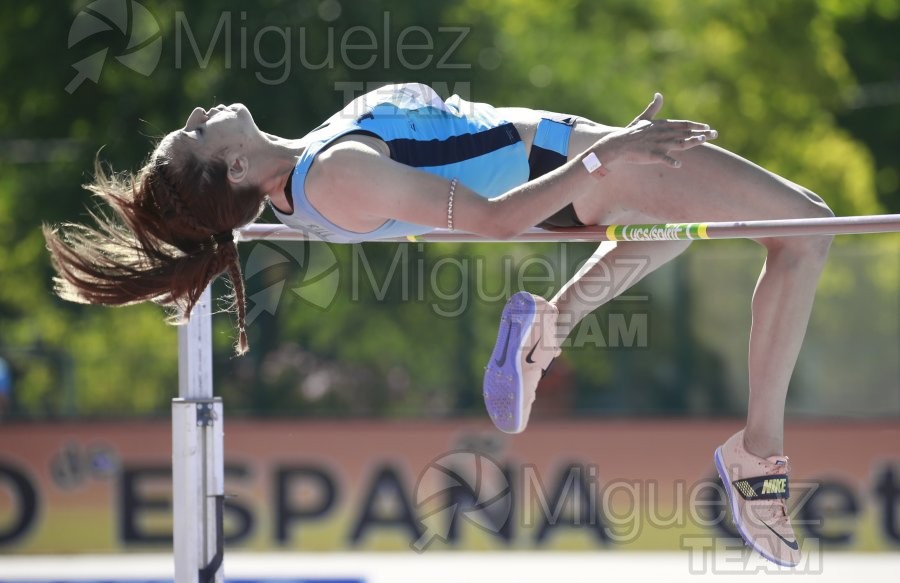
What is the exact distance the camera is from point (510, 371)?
3.81m

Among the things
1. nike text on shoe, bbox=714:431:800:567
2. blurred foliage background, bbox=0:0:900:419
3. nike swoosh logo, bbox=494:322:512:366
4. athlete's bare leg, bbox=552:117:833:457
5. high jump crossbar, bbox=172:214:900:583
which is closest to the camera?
athlete's bare leg, bbox=552:117:833:457

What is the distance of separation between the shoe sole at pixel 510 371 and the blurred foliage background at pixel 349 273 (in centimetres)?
483

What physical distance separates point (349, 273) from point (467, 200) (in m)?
6.95

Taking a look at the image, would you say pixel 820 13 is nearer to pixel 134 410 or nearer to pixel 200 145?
pixel 134 410

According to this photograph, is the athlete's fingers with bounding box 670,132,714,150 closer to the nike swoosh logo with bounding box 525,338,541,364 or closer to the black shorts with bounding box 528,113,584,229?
the black shorts with bounding box 528,113,584,229

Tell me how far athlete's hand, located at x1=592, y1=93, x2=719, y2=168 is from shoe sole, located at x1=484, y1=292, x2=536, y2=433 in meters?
0.75

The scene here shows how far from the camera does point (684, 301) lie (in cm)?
939

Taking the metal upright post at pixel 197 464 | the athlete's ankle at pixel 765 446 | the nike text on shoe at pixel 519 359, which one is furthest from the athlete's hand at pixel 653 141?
the metal upright post at pixel 197 464

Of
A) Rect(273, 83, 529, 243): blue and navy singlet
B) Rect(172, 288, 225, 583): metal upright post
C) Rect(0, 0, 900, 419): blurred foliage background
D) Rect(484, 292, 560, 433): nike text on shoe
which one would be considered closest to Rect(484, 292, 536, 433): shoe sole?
Rect(484, 292, 560, 433): nike text on shoe

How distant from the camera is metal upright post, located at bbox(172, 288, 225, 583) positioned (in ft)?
13.1

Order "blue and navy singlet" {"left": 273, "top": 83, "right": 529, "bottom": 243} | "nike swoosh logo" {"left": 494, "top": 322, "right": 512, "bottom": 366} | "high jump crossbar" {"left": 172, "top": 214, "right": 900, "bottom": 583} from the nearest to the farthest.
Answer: "blue and navy singlet" {"left": 273, "top": 83, "right": 529, "bottom": 243} → "nike swoosh logo" {"left": 494, "top": 322, "right": 512, "bottom": 366} → "high jump crossbar" {"left": 172, "top": 214, "right": 900, "bottom": 583}

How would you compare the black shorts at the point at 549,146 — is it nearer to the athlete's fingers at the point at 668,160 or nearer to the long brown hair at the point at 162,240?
the athlete's fingers at the point at 668,160

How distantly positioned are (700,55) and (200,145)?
1043 centimetres

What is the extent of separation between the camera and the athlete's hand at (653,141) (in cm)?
320
